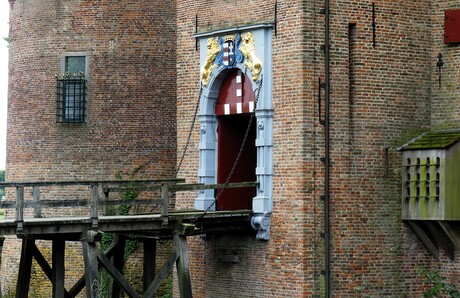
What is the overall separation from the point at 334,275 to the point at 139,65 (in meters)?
9.62

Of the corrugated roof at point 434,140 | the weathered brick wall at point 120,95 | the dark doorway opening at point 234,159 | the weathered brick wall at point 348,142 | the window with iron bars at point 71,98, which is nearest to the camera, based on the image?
the corrugated roof at point 434,140

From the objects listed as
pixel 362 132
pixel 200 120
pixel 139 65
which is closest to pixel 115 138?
pixel 139 65

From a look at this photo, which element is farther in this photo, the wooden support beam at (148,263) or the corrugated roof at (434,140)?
the wooden support beam at (148,263)

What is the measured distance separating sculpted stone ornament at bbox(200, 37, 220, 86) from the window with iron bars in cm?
652

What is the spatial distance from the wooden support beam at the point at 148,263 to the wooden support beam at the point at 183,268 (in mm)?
1566

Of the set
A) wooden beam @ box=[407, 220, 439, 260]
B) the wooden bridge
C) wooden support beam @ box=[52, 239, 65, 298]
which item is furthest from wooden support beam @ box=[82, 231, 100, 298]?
wooden beam @ box=[407, 220, 439, 260]

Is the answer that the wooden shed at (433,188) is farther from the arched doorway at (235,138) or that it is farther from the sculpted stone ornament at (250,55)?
the arched doorway at (235,138)

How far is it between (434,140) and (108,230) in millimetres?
6336

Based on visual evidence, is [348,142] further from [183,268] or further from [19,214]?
[19,214]

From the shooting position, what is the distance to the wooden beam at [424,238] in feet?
79.9

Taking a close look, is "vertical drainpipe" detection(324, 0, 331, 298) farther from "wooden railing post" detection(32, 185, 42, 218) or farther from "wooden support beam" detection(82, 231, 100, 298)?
"wooden railing post" detection(32, 185, 42, 218)

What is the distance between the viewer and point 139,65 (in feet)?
103

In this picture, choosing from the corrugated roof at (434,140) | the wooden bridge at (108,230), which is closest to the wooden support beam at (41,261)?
the wooden bridge at (108,230)

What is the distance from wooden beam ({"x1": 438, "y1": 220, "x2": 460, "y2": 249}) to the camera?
23.7 metres
